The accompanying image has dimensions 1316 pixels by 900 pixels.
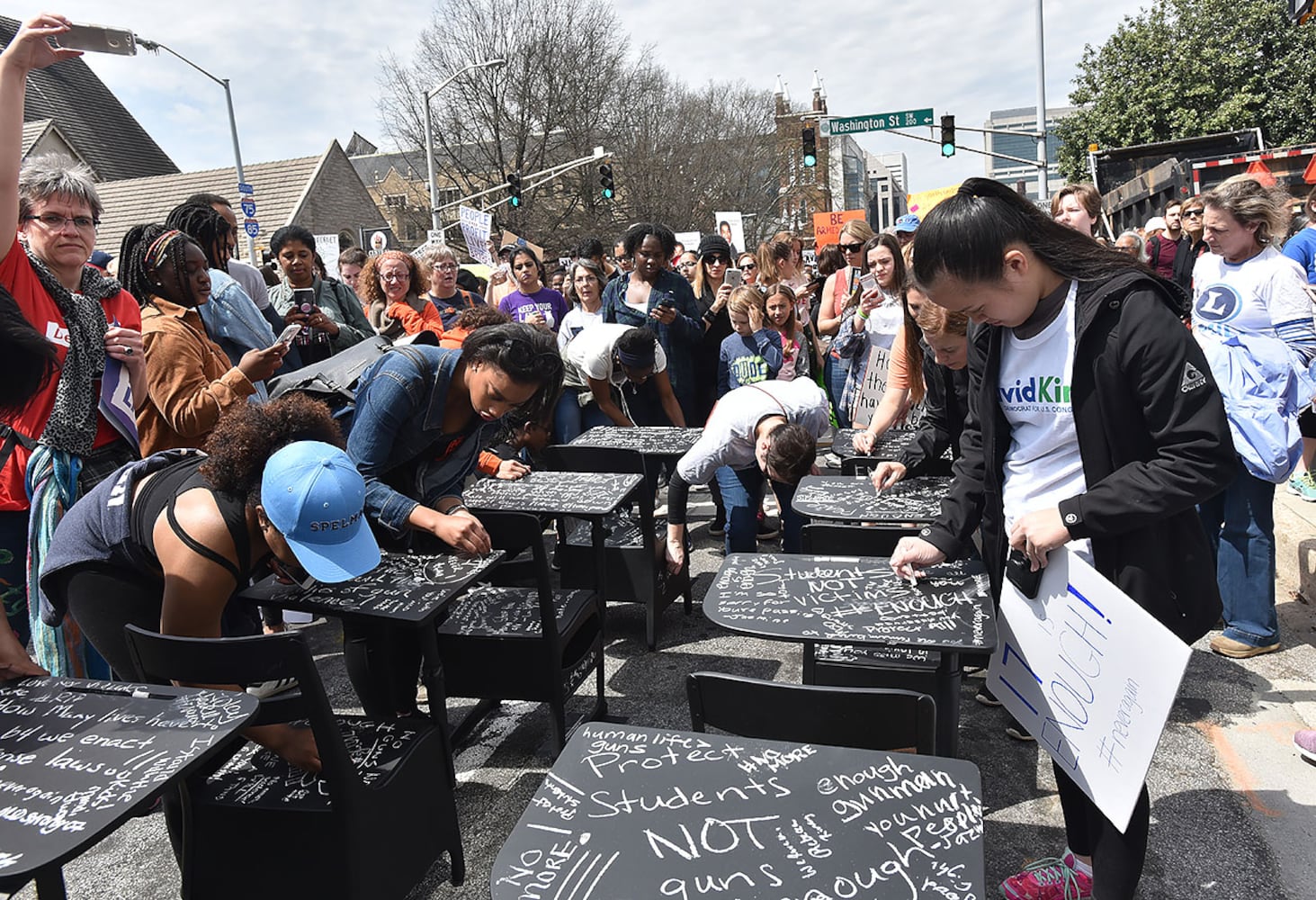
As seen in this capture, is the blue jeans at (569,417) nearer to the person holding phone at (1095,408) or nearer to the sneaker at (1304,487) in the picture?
the person holding phone at (1095,408)

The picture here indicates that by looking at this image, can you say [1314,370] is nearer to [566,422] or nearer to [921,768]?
[921,768]

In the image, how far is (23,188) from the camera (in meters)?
2.63

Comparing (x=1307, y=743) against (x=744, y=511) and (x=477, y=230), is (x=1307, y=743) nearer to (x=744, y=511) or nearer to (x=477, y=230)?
(x=744, y=511)

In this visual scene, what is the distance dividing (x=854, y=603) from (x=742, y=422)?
164 cm

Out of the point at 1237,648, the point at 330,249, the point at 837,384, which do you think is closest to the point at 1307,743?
the point at 1237,648

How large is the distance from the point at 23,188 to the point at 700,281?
16.3 ft

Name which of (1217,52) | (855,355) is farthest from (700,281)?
(1217,52)

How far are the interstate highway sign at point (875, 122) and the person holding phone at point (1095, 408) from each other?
16.1 meters

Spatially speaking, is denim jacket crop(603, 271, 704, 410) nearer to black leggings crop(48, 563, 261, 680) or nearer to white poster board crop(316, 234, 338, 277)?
black leggings crop(48, 563, 261, 680)

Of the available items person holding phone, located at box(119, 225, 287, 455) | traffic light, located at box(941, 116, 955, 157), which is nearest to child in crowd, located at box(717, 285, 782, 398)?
Answer: person holding phone, located at box(119, 225, 287, 455)

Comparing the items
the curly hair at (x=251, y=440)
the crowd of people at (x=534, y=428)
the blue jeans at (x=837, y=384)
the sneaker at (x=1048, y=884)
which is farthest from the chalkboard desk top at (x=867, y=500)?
the blue jeans at (x=837, y=384)

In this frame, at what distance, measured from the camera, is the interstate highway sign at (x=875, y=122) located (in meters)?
16.6

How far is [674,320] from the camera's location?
5.46 metres

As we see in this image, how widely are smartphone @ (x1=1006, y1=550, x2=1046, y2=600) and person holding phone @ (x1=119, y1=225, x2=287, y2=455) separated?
2.61 m
